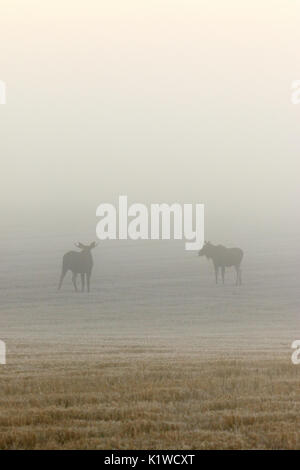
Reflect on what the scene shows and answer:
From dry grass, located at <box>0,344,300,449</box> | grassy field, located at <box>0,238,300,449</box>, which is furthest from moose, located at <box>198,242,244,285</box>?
dry grass, located at <box>0,344,300,449</box>

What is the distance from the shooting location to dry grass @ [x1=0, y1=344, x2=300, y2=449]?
942 centimetres

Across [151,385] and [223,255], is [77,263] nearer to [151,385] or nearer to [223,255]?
[223,255]

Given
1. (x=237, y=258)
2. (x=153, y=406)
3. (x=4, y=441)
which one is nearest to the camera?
(x=4, y=441)

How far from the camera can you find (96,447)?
9164 millimetres

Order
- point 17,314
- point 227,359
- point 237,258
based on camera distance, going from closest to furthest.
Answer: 1. point 227,359
2. point 17,314
3. point 237,258

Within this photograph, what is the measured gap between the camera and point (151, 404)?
36.9 feet

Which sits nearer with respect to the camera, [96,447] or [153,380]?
[96,447]

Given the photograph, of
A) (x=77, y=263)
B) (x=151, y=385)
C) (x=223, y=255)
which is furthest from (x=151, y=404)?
(x=223, y=255)

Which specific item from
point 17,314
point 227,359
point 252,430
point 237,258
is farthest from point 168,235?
point 252,430

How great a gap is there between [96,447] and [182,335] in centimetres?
2154

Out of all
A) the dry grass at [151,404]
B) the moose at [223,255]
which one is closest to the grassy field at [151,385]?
the dry grass at [151,404]

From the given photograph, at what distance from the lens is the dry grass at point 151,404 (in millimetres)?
9422

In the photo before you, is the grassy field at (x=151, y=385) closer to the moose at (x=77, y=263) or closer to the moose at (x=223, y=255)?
the moose at (x=77, y=263)
